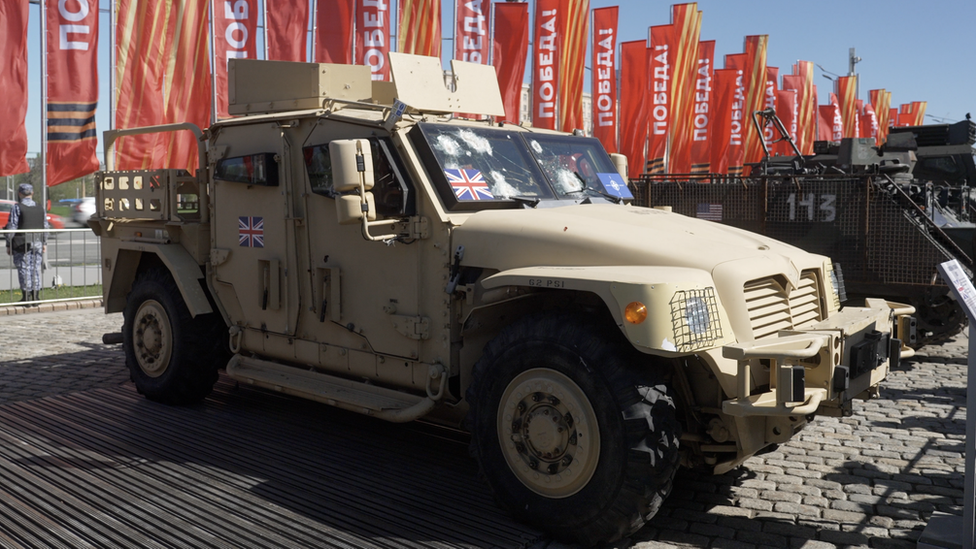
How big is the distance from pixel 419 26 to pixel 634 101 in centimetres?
749

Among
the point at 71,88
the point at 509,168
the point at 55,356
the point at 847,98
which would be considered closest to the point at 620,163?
the point at 509,168

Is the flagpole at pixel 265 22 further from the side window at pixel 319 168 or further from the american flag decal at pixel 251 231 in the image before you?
the side window at pixel 319 168

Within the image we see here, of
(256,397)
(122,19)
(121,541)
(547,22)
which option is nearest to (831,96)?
(547,22)

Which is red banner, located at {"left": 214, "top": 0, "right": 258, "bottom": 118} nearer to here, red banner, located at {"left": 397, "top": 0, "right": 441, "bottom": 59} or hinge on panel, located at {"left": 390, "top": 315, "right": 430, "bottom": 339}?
red banner, located at {"left": 397, "top": 0, "right": 441, "bottom": 59}

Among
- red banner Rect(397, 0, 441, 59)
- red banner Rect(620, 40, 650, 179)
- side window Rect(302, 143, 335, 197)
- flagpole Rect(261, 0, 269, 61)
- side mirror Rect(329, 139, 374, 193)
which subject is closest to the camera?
side mirror Rect(329, 139, 374, 193)

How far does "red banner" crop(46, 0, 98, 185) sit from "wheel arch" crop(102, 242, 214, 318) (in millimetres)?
6171

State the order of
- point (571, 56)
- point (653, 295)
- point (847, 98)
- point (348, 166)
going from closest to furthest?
point (653, 295) < point (348, 166) < point (571, 56) < point (847, 98)

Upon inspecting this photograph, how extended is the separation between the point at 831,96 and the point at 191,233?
36.5 metres

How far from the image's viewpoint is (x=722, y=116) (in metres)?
26.2

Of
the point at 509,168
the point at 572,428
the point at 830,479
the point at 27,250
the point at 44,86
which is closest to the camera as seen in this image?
the point at 572,428

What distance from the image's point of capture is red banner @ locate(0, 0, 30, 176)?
1256cm

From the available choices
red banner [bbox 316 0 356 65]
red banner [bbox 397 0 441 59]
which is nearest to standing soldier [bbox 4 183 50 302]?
red banner [bbox 316 0 356 65]

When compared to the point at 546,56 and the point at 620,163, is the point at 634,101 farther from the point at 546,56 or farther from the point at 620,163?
the point at 620,163

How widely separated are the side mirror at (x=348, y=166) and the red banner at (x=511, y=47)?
13.8 meters
